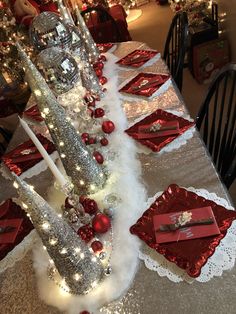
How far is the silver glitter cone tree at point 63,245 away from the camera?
0.80m

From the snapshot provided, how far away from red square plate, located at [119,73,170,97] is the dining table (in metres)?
0.09

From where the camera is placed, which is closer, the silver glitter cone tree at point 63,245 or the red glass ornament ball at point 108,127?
the silver glitter cone tree at point 63,245

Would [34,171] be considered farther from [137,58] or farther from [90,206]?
[137,58]

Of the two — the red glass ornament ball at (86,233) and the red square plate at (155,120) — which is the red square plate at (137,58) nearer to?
the red square plate at (155,120)

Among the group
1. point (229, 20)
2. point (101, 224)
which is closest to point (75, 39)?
point (101, 224)

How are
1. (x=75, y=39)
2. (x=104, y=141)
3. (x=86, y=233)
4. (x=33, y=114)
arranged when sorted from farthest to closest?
1. (x=33, y=114)
2. (x=75, y=39)
3. (x=104, y=141)
4. (x=86, y=233)

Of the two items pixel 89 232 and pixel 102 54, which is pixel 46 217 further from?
pixel 102 54

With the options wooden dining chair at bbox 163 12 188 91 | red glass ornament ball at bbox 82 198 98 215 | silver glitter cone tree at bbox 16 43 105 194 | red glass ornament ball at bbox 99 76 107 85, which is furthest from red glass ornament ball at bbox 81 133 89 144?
wooden dining chair at bbox 163 12 188 91

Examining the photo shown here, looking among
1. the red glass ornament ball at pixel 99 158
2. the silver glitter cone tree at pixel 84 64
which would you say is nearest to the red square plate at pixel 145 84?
the silver glitter cone tree at pixel 84 64

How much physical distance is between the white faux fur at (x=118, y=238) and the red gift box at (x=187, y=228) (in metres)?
0.08

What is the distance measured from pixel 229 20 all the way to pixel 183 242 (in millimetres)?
2727

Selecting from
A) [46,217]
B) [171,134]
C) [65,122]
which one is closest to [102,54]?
[171,134]

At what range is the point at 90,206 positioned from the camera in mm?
1151

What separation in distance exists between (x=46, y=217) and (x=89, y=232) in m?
0.30
